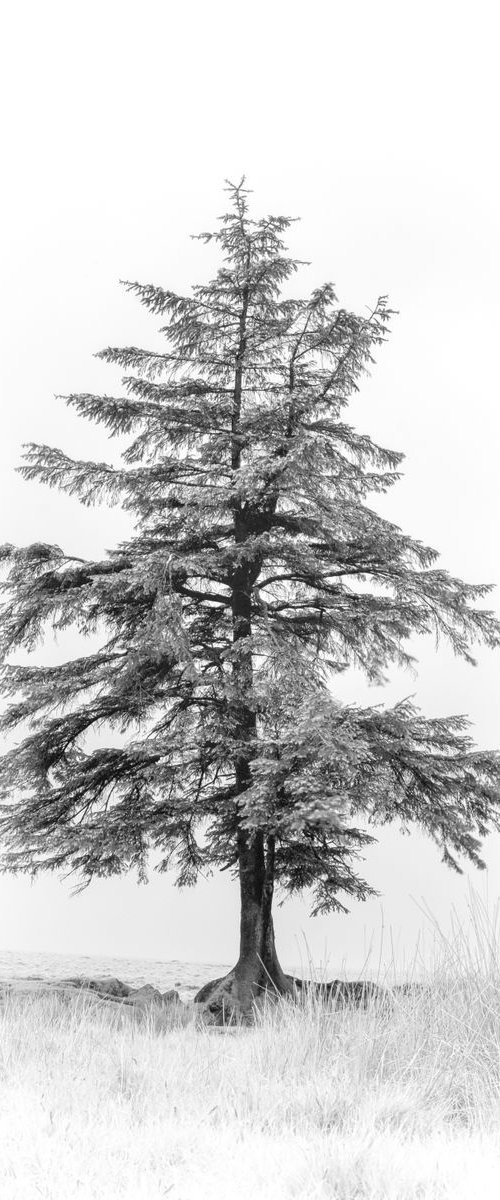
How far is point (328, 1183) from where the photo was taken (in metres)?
3.85

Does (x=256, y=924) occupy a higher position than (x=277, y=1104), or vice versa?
(x=256, y=924)

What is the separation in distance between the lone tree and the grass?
3.94 metres

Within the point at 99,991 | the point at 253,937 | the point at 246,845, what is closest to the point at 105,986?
the point at 99,991

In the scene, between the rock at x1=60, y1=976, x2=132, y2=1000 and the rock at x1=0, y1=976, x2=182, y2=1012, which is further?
the rock at x1=60, y1=976, x2=132, y2=1000

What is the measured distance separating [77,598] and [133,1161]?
25.6 ft

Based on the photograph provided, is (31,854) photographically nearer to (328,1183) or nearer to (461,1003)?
(461,1003)

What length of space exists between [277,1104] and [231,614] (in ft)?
26.9

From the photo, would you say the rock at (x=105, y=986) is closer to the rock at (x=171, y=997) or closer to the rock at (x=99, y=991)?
the rock at (x=99, y=991)

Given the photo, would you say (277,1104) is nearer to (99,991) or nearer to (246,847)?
(246,847)

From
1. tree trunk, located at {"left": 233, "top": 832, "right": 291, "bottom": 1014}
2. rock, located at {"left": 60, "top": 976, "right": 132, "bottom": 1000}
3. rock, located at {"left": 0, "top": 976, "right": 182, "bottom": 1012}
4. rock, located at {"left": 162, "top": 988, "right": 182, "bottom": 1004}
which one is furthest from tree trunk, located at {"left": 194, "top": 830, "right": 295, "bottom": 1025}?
rock, located at {"left": 60, "top": 976, "right": 132, "bottom": 1000}

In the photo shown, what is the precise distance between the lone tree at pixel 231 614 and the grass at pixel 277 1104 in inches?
155

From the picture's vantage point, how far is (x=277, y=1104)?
16.3ft

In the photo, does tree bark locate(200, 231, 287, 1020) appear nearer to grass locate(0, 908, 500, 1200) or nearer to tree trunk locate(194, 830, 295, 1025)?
tree trunk locate(194, 830, 295, 1025)

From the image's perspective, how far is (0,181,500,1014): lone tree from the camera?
35.8ft
